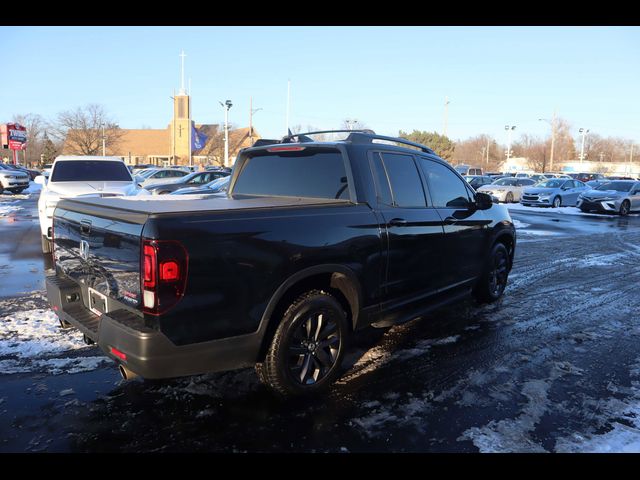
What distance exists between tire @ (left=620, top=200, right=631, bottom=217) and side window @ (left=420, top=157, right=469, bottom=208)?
62.7 feet

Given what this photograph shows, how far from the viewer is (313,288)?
3.62 metres

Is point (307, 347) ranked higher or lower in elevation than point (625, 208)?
lower

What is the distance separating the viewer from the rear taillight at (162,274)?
273cm

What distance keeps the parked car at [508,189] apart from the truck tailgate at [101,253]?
2558 centimetres

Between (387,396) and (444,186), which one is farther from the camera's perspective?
(444,186)

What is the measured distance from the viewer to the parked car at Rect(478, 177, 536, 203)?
27.0 meters

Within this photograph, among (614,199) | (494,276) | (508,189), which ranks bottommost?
(494,276)

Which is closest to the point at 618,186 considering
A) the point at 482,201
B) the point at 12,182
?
the point at 482,201

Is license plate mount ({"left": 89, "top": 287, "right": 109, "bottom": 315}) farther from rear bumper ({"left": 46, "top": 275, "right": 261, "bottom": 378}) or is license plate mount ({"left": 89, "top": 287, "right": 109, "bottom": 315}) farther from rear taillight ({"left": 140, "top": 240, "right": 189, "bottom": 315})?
rear taillight ({"left": 140, "top": 240, "right": 189, "bottom": 315})

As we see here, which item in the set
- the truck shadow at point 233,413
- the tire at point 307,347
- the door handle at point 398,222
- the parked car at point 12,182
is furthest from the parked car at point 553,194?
the parked car at point 12,182

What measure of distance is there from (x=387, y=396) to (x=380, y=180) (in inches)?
71.7

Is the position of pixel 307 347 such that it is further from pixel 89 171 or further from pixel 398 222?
pixel 89 171

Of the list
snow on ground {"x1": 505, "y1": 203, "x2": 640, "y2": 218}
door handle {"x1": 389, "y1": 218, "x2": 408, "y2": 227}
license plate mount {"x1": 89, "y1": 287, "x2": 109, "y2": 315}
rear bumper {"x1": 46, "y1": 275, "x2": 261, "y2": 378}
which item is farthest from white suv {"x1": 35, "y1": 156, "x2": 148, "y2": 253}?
snow on ground {"x1": 505, "y1": 203, "x2": 640, "y2": 218}

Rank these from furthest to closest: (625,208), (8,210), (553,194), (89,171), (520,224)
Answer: (553,194), (625,208), (8,210), (520,224), (89,171)
